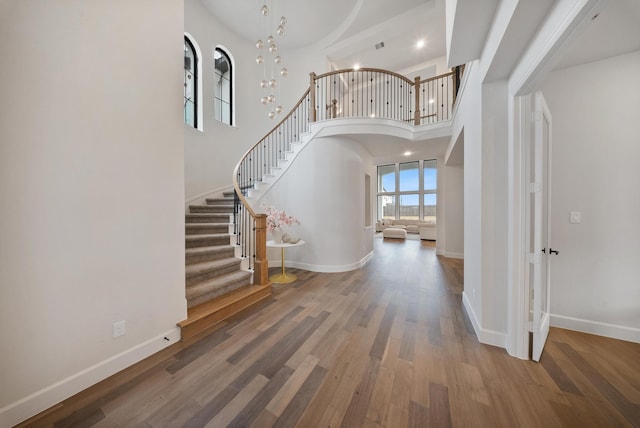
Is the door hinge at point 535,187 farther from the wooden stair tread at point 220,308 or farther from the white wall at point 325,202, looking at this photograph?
the wooden stair tread at point 220,308

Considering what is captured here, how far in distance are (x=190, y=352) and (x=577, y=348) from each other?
352 cm

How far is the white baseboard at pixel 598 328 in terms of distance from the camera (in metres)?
2.00

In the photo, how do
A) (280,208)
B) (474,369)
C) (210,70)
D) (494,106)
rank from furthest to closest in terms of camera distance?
(210,70) < (280,208) < (494,106) < (474,369)

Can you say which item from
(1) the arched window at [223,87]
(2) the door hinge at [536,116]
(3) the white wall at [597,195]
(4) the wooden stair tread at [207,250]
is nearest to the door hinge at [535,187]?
(2) the door hinge at [536,116]

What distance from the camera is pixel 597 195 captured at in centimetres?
213

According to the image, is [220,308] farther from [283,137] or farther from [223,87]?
Answer: [223,87]

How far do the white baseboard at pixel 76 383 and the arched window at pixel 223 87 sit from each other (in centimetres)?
532

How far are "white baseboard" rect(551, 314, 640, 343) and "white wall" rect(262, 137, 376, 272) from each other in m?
2.97

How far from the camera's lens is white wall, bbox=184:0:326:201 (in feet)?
16.1

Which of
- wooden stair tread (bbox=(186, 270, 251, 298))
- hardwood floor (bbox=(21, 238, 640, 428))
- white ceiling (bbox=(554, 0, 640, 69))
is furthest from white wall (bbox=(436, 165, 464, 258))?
wooden stair tread (bbox=(186, 270, 251, 298))

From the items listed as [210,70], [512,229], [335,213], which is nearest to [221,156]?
[210,70]

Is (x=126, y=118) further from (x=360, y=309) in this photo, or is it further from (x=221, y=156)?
(x=221, y=156)

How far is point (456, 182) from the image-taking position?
5723 mm

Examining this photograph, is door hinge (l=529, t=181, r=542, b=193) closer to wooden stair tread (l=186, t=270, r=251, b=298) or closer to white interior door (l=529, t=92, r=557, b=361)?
white interior door (l=529, t=92, r=557, b=361)
